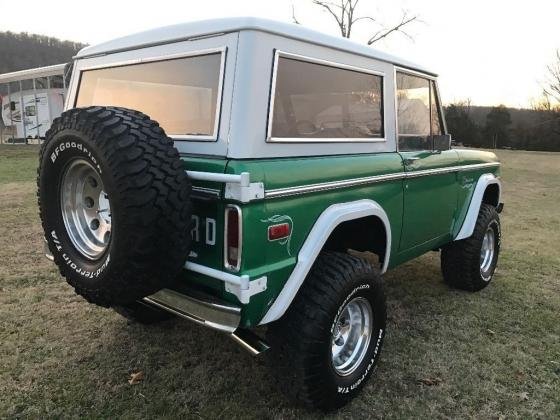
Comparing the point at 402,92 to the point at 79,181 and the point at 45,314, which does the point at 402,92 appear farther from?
the point at 45,314

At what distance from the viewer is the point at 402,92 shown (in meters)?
3.42

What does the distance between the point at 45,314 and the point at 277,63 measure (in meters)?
2.75

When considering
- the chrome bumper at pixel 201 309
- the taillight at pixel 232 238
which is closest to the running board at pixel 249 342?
the chrome bumper at pixel 201 309

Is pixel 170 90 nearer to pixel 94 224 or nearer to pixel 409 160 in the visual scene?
pixel 94 224

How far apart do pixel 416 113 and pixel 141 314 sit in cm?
263

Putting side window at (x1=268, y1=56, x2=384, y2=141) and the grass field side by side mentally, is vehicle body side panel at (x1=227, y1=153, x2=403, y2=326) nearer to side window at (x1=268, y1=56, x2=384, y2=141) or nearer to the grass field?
side window at (x1=268, y1=56, x2=384, y2=141)

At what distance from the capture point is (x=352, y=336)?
113 inches

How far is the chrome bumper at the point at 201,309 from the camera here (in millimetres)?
2145

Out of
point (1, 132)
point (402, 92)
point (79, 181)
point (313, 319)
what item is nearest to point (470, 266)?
point (402, 92)

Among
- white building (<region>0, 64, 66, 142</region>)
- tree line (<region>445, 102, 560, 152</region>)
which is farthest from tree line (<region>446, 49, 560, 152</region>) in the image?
white building (<region>0, 64, 66, 142</region>)

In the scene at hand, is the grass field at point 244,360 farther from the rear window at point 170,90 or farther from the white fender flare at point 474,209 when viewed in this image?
the rear window at point 170,90

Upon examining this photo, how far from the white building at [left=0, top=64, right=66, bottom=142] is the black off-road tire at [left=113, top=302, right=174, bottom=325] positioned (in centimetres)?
1593

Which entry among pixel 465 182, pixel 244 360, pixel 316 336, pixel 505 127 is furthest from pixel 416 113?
pixel 505 127

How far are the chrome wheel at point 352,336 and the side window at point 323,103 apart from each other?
104cm
